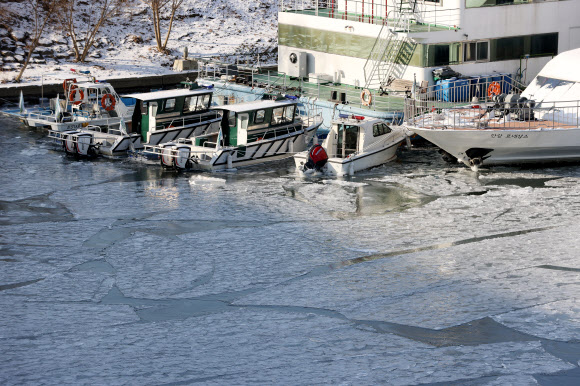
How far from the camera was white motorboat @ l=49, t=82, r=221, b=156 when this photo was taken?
3031 centimetres

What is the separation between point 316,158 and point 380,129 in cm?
290

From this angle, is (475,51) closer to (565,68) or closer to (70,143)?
(565,68)

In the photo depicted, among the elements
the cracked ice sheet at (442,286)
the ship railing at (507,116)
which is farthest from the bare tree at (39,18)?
the cracked ice sheet at (442,286)

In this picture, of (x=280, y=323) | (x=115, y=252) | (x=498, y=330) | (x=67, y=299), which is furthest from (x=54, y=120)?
(x=498, y=330)

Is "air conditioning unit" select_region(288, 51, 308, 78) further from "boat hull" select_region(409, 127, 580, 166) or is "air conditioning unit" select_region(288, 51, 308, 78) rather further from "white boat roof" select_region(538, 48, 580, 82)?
"boat hull" select_region(409, 127, 580, 166)

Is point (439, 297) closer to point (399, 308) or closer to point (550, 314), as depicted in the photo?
point (399, 308)

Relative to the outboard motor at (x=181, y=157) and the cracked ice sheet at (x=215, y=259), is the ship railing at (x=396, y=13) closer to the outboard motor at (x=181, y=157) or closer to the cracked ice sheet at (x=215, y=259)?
the outboard motor at (x=181, y=157)

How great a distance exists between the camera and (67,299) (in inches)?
648

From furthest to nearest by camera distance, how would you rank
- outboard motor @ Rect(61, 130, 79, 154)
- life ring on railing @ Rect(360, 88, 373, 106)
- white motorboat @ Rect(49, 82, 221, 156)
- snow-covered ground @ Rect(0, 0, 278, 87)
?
1. snow-covered ground @ Rect(0, 0, 278, 87)
2. life ring on railing @ Rect(360, 88, 373, 106)
3. white motorboat @ Rect(49, 82, 221, 156)
4. outboard motor @ Rect(61, 130, 79, 154)

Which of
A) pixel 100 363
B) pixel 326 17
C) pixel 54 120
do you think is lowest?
pixel 100 363

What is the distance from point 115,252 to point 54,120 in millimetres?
15580

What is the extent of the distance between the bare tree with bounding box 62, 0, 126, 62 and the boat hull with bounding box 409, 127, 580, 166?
80.1 feet

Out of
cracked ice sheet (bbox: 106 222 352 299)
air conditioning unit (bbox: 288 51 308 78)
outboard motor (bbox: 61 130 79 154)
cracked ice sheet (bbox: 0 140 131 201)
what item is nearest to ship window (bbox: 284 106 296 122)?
cracked ice sheet (bbox: 0 140 131 201)

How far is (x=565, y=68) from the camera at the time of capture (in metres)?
29.0
